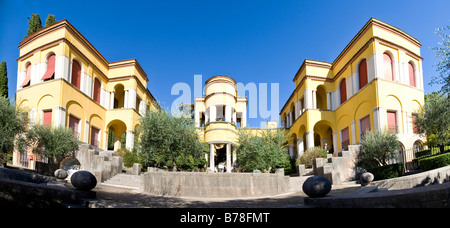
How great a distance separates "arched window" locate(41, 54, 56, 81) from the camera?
25.8 m

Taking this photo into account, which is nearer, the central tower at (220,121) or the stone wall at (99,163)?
the stone wall at (99,163)

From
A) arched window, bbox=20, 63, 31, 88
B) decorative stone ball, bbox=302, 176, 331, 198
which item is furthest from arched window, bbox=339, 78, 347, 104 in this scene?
arched window, bbox=20, 63, 31, 88

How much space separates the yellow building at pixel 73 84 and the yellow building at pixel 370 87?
58.9 feet

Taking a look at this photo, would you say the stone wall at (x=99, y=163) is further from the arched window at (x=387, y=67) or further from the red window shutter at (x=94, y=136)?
the arched window at (x=387, y=67)

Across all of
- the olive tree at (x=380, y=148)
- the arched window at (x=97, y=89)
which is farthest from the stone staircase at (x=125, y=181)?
the olive tree at (x=380, y=148)

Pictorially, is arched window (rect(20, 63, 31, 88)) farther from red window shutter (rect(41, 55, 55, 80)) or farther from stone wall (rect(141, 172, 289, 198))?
stone wall (rect(141, 172, 289, 198))

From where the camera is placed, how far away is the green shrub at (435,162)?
14556 millimetres

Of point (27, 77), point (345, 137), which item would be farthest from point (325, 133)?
point (27, 77)

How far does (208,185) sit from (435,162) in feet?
35.8

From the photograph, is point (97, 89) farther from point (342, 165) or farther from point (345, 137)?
point (345, 137)

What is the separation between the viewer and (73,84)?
89.3 feet

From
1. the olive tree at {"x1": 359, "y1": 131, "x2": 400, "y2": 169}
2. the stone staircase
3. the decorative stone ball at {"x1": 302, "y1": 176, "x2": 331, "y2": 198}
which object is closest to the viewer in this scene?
the decorative stone ball at {"x1": 302, "y1": 176, "x2": 331, "y2": 198}

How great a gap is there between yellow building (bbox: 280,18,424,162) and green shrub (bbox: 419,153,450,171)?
5178 mm
